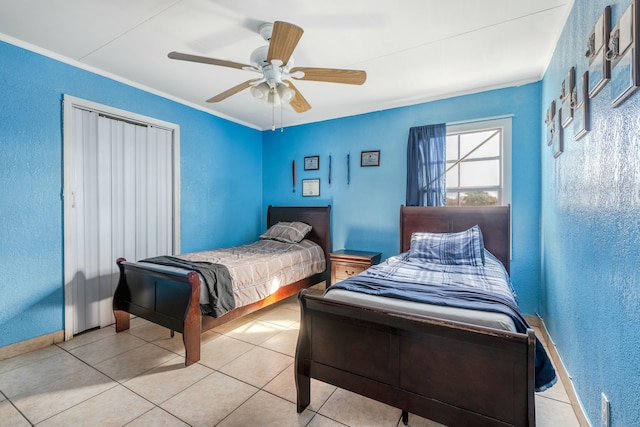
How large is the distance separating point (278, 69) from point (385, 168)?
220 centimetres

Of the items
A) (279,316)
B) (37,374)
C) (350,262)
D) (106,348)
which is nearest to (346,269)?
(350,262)

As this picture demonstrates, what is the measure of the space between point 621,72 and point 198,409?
268cm

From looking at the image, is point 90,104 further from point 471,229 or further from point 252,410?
point 471,229

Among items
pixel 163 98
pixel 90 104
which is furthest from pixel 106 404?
pixel 163 98

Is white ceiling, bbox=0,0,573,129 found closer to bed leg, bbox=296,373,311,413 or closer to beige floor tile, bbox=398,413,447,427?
A: bed leg, bbox=296,373,311,413

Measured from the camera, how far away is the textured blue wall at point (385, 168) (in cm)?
313

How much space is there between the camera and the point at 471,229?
304cm

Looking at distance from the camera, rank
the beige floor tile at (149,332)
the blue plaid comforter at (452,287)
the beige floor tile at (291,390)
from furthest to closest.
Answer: the beige floor tile at (149,332), the beige floor tile at (291,390), the blue plaid comforter at (452,287)

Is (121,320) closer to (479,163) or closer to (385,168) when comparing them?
(385,168)

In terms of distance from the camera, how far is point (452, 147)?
363 centimetres

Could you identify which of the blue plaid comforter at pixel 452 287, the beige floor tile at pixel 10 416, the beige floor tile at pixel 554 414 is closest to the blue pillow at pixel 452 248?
the blue plaid comforter at pixel 452 287

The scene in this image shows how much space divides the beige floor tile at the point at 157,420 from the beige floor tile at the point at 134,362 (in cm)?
53

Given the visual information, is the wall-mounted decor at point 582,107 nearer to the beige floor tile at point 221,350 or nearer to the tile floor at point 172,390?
the tile floor at point 172,390

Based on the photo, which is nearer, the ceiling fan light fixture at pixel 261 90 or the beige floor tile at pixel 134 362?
the beige floor tile at pixel 134 362
